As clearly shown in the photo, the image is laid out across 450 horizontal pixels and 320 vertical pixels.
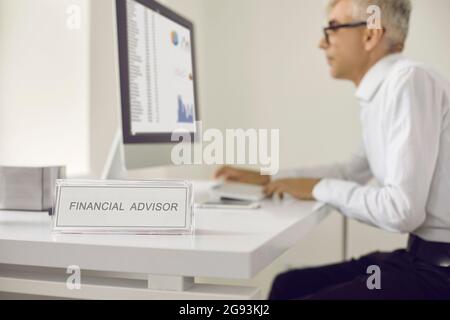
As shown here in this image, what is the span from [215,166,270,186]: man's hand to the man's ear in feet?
1.68

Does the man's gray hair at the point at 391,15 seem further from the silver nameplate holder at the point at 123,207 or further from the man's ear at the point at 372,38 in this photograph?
the silver nameplate holder at the point at 123,207

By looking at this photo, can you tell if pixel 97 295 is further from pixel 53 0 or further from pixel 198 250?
pixel 53 0

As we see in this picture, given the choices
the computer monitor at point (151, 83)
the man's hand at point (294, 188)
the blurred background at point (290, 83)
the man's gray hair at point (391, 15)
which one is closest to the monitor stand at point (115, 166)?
the computer monitor at point (151, 83)

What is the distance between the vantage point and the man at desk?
1.25m

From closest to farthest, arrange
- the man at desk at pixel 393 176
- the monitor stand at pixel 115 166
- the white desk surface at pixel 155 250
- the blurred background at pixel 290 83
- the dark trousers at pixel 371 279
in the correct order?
the white desk surface at pixel 155 250 → the dark trousers at pixel 371 279 → the man at desk at pixel 393 176 → the monitor stand at pixel 115 166 → the blurred background at pixel 290 83

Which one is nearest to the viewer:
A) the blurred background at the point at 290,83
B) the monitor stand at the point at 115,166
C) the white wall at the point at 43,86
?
the monitor stand at the point at 115,166

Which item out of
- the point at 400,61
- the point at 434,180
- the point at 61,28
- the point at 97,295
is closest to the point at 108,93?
the point at 61,28

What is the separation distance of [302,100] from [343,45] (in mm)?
1571

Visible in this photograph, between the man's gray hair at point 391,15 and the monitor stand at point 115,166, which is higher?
the man's gray hair at point 391,15

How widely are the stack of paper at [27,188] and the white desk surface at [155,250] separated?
0.53ft

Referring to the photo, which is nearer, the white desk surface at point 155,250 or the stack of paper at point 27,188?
the white desk surface at point 155,250

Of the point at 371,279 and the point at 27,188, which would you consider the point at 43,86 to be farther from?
the point at 371,279

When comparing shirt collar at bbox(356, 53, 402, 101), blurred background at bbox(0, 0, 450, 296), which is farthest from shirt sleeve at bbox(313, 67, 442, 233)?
blurred background at bbox(0, 0, 450, 296)

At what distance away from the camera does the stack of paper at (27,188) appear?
116 cm
